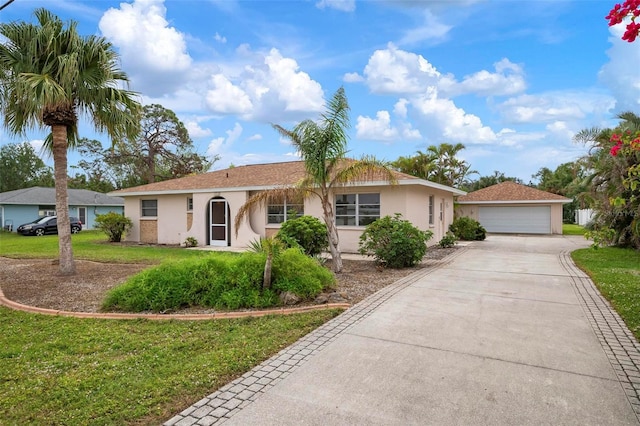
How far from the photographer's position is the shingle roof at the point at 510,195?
25.0 m

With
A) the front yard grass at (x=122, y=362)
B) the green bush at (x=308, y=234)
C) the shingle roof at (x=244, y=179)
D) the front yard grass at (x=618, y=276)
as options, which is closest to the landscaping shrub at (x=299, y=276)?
the front yard grass at (x=122, y=362)

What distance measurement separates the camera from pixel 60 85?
912cm

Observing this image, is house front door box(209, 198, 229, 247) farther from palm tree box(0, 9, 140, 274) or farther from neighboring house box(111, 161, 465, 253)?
palm tree box(0, 9, 140, 274)

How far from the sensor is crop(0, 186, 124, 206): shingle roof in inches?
1136

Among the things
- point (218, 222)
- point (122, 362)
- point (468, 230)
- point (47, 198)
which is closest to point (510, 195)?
point (468, 230)

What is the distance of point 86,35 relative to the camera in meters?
9.59

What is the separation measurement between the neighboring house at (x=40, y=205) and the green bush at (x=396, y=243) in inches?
1067

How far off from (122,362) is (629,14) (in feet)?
18.6

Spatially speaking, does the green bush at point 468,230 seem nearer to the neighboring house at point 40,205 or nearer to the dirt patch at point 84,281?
the dirt patch at point 84,281

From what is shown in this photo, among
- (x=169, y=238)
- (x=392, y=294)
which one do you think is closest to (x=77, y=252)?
(x=169, y=238)

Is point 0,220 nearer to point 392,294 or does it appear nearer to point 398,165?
point 398,165

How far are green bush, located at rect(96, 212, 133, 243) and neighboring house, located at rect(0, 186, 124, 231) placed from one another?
13.5m

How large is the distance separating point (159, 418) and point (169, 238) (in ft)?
53.7

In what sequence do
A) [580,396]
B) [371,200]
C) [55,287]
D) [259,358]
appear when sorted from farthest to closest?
[371,200] < [55,287] < [259,358] < [580,396]
